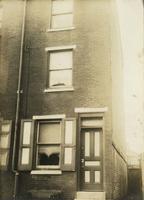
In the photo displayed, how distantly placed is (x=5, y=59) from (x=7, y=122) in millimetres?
2889

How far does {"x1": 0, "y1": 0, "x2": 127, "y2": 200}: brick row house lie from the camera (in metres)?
12.9

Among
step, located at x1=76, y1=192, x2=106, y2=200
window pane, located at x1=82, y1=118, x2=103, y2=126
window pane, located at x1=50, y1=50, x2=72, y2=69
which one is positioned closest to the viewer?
step, located at x1=76, y1=192, x2=106, y2=200

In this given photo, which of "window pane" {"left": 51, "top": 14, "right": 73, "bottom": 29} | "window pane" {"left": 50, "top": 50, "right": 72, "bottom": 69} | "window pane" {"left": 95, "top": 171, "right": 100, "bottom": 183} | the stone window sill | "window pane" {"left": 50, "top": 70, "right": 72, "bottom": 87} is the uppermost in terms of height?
"window pane" {"left": 51, "top": 14, "right": 73, "bottom": 29}

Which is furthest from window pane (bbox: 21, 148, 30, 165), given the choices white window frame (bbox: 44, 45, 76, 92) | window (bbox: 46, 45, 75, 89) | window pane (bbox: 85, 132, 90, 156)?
window (bbox: 46, 45, 75, 89)

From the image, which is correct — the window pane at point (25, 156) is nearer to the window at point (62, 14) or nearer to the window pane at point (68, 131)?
the window pane at point (68, 131)

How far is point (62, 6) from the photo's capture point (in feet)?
50.1

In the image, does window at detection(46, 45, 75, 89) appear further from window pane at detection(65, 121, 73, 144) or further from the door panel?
the door panel

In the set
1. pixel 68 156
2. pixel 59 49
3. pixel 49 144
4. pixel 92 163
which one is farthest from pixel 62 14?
pixel 92 163

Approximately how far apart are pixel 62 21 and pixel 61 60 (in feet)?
6.10

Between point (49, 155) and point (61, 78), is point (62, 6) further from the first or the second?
point (49, 155)

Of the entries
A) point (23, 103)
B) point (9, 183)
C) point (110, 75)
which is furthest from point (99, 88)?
point (9, 183)

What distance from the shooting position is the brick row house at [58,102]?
12859 mm

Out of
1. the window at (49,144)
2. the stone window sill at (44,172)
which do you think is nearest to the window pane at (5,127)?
the window at (49,144)

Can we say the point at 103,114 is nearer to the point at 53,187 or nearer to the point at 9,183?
the point at 53,187
